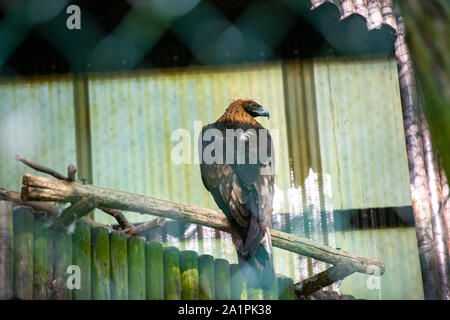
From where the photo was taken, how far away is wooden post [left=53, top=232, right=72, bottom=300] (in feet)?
9.17

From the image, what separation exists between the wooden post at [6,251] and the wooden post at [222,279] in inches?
37.3

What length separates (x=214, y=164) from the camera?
366 centimetres

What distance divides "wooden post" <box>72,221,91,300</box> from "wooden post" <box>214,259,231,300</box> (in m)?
0.62

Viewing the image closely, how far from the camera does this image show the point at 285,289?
10.5 ft

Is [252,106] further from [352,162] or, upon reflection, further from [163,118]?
A: [352,162]

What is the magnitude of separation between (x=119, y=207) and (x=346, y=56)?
9.18ft

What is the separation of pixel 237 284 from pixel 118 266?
0.59 m

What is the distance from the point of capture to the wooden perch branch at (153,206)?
2.75 meters

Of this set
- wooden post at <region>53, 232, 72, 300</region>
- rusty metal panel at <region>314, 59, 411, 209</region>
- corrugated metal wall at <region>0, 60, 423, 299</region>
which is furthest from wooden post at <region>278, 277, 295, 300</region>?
rusty metal panel at <region>314, 59, 411, 209</region>

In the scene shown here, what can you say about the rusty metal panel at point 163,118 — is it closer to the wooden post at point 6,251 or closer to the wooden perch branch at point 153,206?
the wooden perch branch at point 153,206

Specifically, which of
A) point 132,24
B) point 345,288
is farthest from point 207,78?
point 345,288

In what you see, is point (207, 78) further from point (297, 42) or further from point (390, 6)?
point (390, 6)

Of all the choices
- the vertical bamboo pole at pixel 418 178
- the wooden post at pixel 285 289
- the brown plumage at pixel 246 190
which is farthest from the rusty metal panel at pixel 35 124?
the vertical bamboo pole at pixel 418 178

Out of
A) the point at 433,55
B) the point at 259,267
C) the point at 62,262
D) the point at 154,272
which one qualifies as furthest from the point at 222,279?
the point at 433,55
